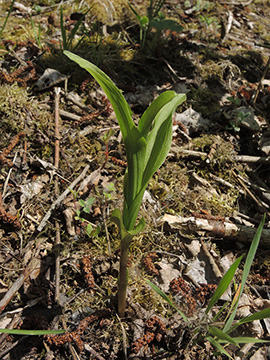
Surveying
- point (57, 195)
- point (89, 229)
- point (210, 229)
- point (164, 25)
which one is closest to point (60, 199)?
point (57, 195)

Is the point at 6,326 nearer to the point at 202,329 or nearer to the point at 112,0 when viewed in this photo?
the point at 202,329

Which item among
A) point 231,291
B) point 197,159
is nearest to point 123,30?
point 197,159

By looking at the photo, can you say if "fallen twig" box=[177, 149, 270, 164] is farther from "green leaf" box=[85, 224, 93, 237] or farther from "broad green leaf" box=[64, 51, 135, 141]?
"broad green leaf" box=[64, 51, 135, 141]

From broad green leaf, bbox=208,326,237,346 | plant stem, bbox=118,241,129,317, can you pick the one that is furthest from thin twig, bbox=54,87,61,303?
broad green leaf, bbox=208,326,237,346

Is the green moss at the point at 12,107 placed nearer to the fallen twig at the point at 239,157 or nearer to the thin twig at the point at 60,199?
the thin twig at the point at 60,199

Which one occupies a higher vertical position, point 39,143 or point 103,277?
point 39,143

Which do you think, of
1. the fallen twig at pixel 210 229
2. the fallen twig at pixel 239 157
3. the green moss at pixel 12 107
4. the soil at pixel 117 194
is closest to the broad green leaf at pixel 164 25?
the soil at pixel 117 194
